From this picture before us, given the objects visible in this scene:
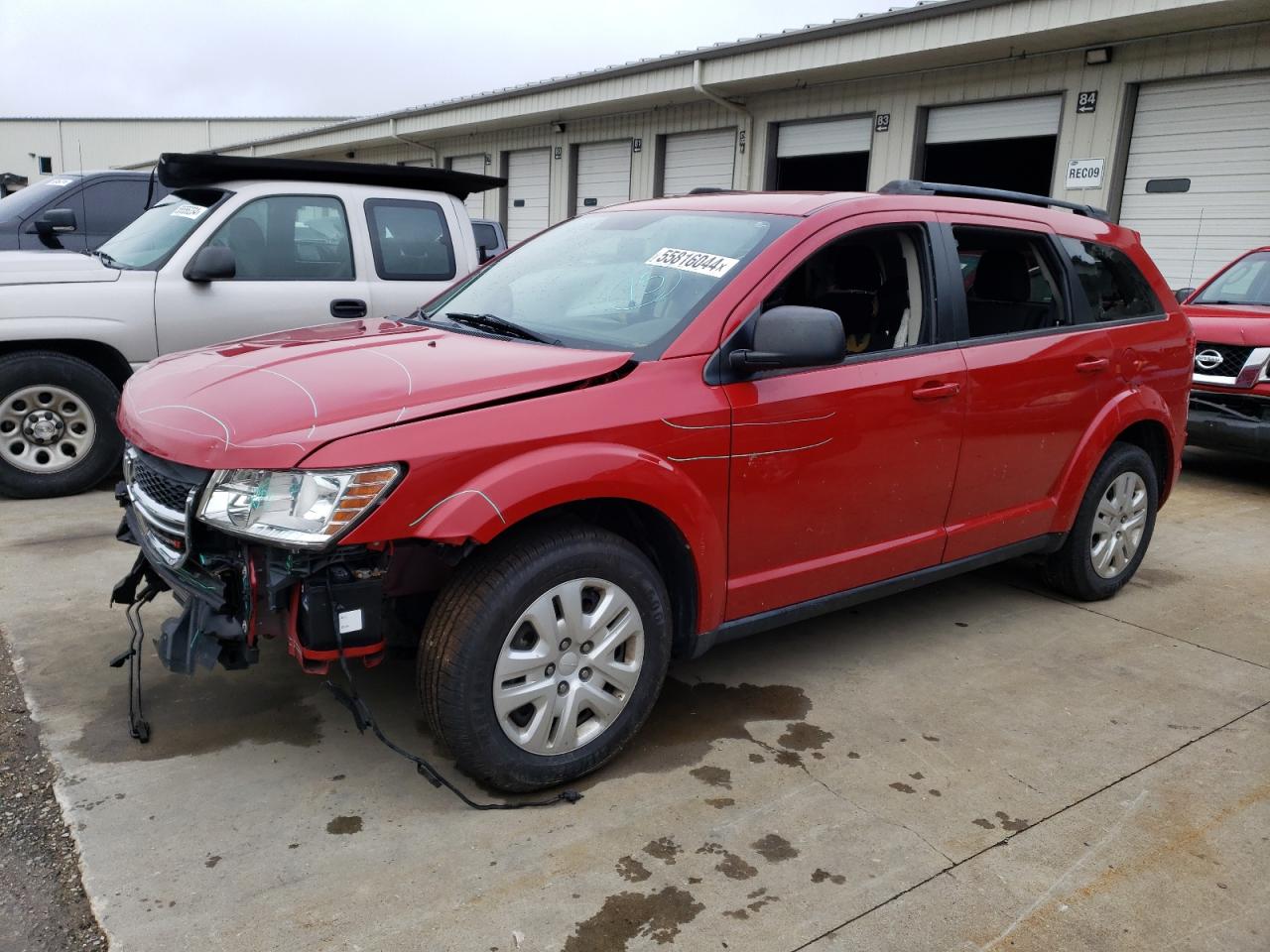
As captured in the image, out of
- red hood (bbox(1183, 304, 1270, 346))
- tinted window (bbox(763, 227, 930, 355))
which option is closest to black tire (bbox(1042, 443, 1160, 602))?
tinted window (bbox(763, 227, 930, 355))

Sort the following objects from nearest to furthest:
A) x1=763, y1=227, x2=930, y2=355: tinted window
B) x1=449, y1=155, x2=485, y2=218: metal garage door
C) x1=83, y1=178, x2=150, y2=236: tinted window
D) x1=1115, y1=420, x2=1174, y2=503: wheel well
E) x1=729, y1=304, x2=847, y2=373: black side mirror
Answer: x1=729, y1=304, x2=847, y2=373: black side mirror → x1=763, y1=227, x2=930, y2=355: tinted window → x1=1115, y1=420, x2=1174, y2=503: wheel well → x1=83, y1=178, x2=150, y2=236: tinted window → x1=449, y1=155, x2=485, y2=218: metal garage door

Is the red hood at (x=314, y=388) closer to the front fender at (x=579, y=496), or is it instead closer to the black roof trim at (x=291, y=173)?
the front fender at (x=579, y=496)

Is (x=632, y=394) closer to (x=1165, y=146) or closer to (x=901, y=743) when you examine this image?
(x=901, y=743)

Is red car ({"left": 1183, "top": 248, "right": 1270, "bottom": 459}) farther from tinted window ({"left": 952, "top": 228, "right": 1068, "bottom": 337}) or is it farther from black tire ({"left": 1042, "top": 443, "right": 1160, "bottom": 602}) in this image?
tinted window ({"left": 952, "top": 228, "right": 1068, "bottom": 337})

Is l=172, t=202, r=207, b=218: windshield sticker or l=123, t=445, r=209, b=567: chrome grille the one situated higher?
l=172, t=202, r=207, b=218: windshield sticker

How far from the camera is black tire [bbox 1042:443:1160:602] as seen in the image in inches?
178

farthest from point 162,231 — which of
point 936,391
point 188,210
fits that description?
point 936,391

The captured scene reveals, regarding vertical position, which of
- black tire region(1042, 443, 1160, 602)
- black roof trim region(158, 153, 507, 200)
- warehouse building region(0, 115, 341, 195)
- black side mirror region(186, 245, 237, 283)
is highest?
warehouse building region(0, 115, 341, 195)

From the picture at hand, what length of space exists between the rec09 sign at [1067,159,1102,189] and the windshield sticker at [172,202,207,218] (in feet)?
28.8

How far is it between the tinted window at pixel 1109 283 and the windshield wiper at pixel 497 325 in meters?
2.48

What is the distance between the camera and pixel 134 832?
2.69 meters

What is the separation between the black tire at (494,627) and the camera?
2672 millimetres

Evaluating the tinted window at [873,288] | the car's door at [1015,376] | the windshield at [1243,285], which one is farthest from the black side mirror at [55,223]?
the windshield at [1243,285]

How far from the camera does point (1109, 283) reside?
179 inches
